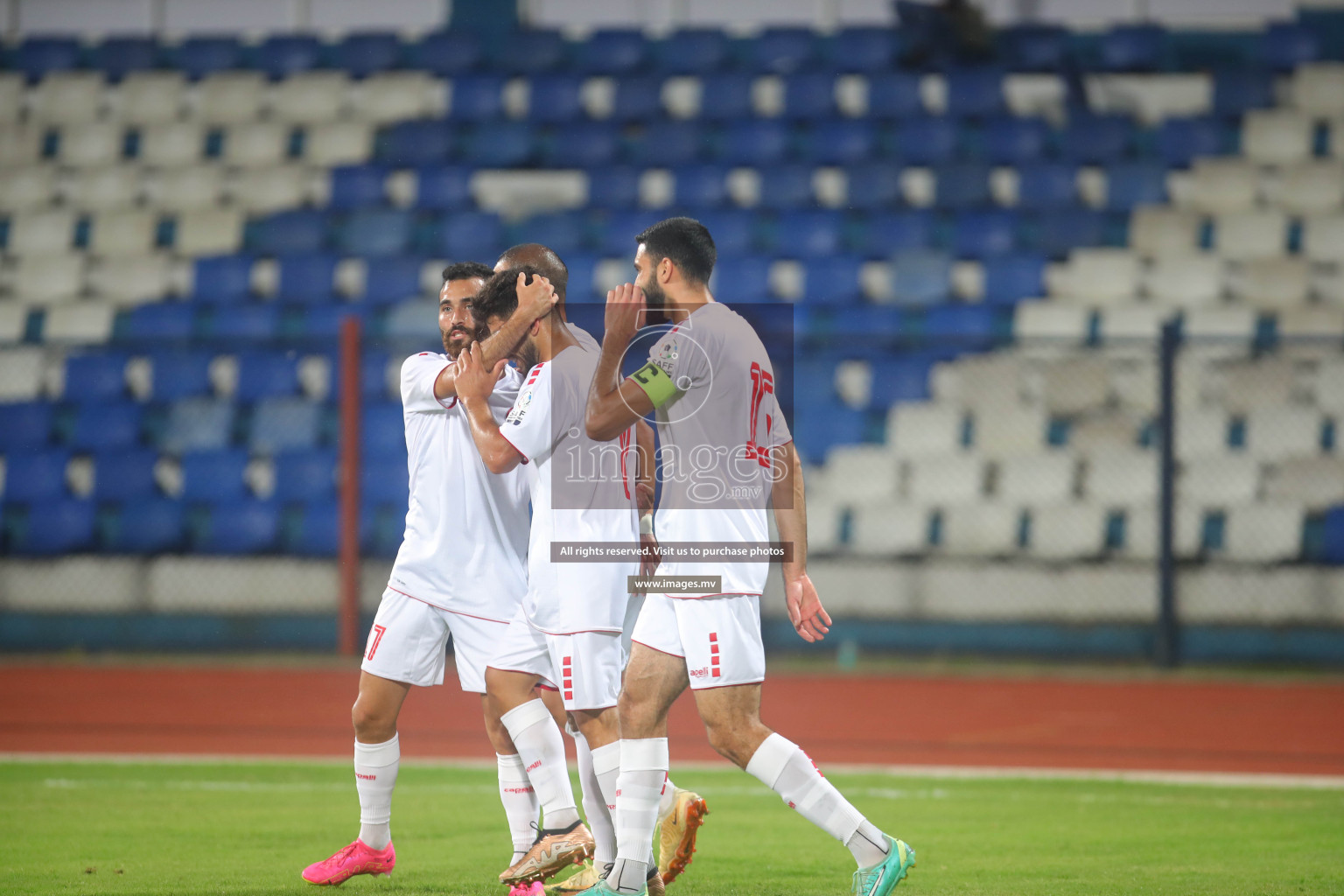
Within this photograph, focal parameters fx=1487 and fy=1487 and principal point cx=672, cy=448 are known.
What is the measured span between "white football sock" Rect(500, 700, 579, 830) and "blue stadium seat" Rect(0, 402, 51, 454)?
8980 millimetres

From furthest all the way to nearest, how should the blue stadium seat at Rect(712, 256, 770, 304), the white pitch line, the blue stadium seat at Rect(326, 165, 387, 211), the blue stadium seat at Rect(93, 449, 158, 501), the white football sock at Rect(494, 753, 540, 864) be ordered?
1. the blue stadium seat at Rect(326, 165, 387, 211)
2. the blue stadium seat at Rect(712, 256, 770, 304)
3. the blue stadium seat at Rect(93, 449, 158, 501)
4. the white pitch line
5. the white football sock at Rect(494, 753, 540, 864)

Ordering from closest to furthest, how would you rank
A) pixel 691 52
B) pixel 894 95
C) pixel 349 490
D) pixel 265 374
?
pixel 349 490
pixel 265 374
pixel 894 95
pixel 691 52

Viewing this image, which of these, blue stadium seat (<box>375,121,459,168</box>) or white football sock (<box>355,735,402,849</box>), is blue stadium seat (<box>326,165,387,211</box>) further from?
white football sock (<box>355,735,402,849</box>)

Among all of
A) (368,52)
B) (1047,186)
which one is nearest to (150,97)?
(368,52)

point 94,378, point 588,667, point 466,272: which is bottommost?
point 588,667

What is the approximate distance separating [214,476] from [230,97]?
4.94 metres

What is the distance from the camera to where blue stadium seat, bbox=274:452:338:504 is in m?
12.2

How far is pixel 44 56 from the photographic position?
15.8 meters

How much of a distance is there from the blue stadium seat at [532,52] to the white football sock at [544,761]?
11.5 metres

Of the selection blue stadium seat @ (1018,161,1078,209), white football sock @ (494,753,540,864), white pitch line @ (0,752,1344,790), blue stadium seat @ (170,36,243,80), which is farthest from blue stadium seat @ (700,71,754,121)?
white football sock @ (494,753,540,864)

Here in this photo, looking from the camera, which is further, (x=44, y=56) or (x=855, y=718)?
(x=44, y=56)

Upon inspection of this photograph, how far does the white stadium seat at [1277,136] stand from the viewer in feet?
44.5

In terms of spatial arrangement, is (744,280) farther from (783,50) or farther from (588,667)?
(588,667)

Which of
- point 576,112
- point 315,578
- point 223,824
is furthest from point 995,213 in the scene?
point 223,824
